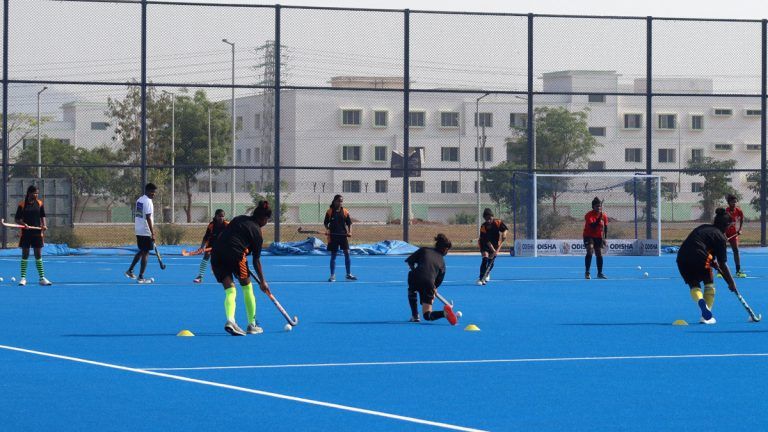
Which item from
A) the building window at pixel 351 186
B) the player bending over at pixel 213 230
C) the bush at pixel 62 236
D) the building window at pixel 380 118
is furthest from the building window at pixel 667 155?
the player bending over at pixel 213 230

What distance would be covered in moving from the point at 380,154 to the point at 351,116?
117 inches

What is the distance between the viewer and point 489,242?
2481 cm

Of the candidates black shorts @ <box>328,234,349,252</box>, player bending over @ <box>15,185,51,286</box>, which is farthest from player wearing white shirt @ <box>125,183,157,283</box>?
black shorts @ <box>328,234,349,252</box>

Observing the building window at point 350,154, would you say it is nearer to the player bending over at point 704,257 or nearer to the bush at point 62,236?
the bush at point 62,236

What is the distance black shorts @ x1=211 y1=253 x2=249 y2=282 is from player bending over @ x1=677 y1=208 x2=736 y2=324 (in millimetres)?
5355

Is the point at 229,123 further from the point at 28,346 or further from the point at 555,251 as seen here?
the point at 28,346

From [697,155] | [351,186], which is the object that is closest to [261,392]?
[351,186]

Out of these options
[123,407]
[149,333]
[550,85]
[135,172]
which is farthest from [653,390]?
[550,85]

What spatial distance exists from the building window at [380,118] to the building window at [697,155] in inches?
799

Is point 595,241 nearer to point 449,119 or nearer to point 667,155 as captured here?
point 449,119

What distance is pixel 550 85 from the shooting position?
9006cm

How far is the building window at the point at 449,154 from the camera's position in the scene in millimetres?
83250

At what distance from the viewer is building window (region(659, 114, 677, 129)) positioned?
298 feet

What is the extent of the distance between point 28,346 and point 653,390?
258 inches
